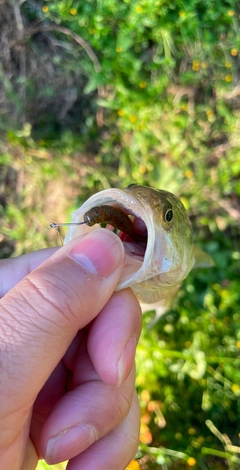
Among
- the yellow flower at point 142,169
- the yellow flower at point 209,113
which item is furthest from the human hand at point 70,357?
the yellow flower at point 209,113

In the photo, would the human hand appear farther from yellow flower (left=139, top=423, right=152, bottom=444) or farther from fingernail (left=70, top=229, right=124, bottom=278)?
yellow flower (left=139, top=423, right=152, bottom=444)

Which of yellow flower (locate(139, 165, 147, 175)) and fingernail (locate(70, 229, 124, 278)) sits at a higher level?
fingernail (locate(70, 229, 124, 278))

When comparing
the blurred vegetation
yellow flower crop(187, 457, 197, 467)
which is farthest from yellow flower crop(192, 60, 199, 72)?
yellow flower crop(187, 457, 197, 467)

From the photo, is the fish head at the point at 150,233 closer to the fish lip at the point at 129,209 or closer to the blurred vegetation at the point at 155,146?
the fish lip at the point at 129,209

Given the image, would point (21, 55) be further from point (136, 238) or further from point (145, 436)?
point (145, 436)

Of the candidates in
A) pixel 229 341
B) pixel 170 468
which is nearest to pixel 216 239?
pixel 229 341

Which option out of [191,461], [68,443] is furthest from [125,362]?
[191,461]
